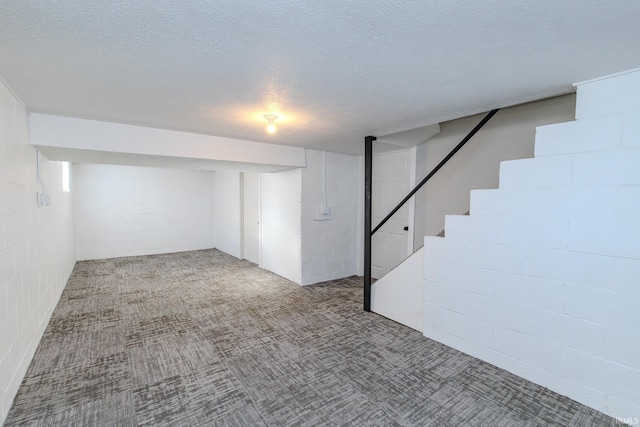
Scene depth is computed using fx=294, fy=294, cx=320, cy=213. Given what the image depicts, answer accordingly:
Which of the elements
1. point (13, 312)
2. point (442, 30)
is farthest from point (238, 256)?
point (442, 30)

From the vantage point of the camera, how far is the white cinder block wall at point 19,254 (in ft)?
6.22

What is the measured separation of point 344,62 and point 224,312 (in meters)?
3.08

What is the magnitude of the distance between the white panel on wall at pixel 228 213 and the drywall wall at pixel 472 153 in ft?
13.5

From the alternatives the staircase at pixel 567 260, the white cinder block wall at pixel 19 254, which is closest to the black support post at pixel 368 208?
the staircase at pixel 567 260

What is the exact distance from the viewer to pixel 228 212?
7.16 meters

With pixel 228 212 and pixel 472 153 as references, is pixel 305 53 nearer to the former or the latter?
pixel 472 153

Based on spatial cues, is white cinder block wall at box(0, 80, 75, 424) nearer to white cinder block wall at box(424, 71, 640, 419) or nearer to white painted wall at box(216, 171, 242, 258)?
white cinder block wall at box(424, 71, 640, 419)

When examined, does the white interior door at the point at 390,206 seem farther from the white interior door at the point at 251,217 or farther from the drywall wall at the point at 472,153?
the white interior door at the point at 251,217

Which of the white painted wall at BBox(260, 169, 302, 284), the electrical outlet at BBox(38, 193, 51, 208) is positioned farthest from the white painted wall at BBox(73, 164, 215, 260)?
the electrical outlet at BBox(38, 193, 51, 208)

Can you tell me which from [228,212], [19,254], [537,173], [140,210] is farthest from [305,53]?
[140,210]

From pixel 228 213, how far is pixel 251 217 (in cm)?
121

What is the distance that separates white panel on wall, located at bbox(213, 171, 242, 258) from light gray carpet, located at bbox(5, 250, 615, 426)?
9.76 ft

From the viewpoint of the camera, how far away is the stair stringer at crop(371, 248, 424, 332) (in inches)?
119

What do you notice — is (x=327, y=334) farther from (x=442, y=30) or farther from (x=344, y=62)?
(x=442, y=30)
